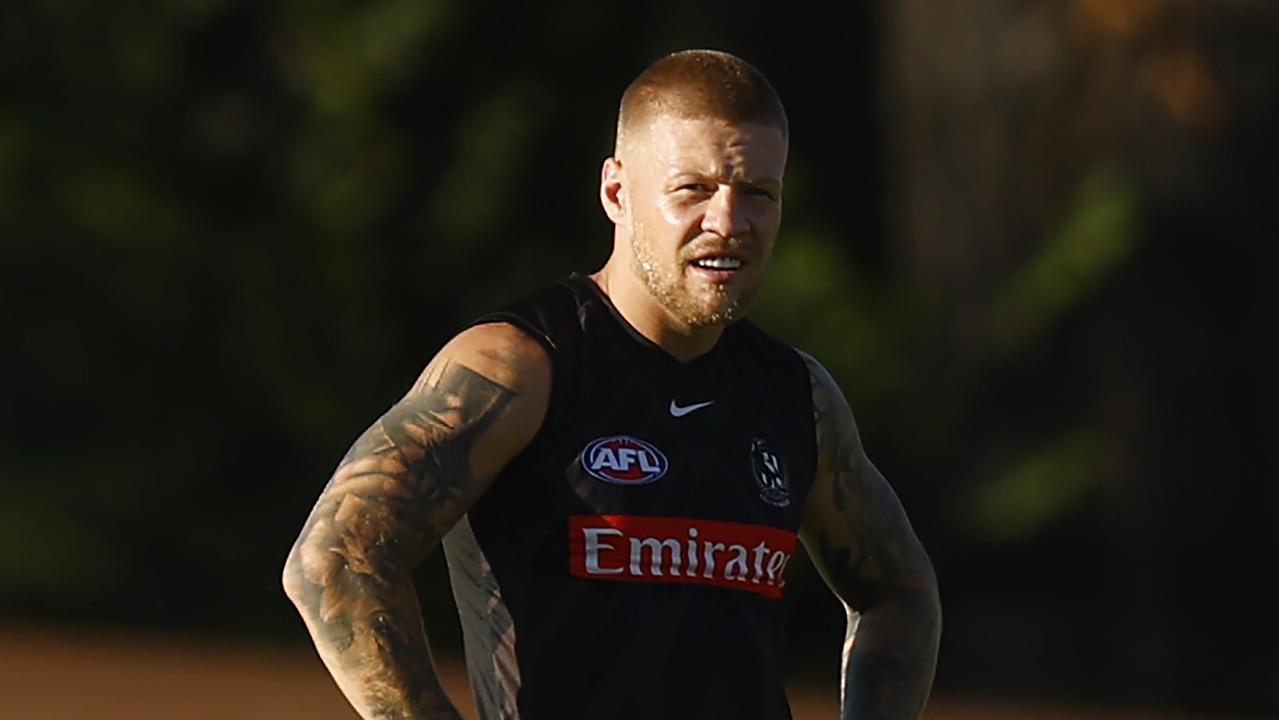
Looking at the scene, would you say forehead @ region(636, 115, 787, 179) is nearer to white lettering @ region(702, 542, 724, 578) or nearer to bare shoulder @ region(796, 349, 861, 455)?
bare shoulder @ region(796, 349, 861, 455)

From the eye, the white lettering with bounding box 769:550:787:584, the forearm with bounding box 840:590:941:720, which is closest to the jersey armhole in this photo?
the eye

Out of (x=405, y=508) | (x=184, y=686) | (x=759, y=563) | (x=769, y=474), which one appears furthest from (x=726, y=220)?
(x=184, y=686)

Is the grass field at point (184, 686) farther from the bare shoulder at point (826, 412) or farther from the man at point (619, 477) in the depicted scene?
the man at point (619, 477)

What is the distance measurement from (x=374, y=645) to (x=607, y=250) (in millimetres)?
13494

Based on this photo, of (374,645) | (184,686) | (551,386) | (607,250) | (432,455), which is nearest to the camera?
(374,645)

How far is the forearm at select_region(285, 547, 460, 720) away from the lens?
12.8ft

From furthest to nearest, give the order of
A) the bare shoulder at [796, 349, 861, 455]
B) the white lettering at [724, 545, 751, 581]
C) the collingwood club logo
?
the bare shoulder at [796, 349, 861, 455]
the collingwood club logo
the white lettering at [724, 545, 751, 581]

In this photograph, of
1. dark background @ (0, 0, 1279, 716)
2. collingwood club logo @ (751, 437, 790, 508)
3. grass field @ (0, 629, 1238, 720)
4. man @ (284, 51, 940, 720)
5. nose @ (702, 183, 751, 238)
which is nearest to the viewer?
man @ (284, 51, 940, 720)

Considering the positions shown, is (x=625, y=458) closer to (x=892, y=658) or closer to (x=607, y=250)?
(x=892, y=658)

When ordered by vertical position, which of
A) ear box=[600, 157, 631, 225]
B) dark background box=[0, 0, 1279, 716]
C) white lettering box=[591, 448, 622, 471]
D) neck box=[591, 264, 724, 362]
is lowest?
white lettering box=[591, 448, 622, 471]

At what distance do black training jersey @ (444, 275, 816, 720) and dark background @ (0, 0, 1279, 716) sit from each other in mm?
11727

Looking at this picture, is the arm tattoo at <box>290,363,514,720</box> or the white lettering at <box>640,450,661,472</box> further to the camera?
the white lettering at <box>640,450,661,472</box>

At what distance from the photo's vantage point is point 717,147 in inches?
164

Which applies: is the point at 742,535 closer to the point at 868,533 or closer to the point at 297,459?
the point at 868,533
